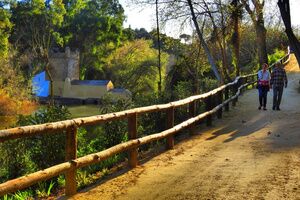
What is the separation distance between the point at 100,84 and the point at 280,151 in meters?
52.7

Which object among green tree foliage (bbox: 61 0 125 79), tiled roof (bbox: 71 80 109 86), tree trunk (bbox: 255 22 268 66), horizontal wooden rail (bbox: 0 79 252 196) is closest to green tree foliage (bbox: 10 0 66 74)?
green tree foliage (bbox: 61 0 125 79)

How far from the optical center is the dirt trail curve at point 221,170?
21.0 ft

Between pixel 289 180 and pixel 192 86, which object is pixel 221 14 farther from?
pixel 289 180

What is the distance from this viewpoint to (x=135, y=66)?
188ft

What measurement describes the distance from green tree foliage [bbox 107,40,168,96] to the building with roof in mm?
2890

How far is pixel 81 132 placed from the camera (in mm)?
11430

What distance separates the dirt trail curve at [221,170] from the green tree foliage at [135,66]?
39432mm

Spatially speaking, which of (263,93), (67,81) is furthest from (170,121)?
(67,81)

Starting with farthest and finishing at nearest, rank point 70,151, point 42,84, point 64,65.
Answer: point 64,65
point 42,84
point 70,151

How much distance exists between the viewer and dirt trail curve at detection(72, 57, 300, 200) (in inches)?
252

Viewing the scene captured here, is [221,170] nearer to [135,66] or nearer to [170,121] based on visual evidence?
[170,121]

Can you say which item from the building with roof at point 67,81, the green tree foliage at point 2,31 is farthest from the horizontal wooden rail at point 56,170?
the building with roof at point 67,81

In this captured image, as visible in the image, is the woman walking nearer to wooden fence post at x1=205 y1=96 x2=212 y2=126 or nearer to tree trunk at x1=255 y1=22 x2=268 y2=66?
wooden fence post at x1=205 y1=96 x2=212 y2=126

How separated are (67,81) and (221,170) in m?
60.5
